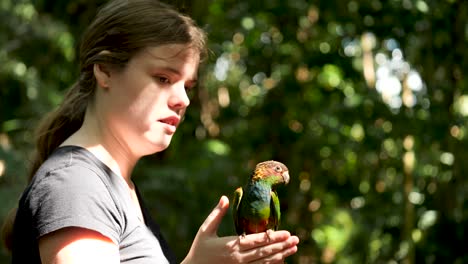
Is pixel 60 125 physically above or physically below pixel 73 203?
above

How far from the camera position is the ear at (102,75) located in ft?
5.17

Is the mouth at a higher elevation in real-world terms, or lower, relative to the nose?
lower

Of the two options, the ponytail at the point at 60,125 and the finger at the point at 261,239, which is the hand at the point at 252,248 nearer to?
the finger at the point at 261,239

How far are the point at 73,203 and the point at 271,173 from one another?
0.46 m

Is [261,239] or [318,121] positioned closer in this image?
[261,239]

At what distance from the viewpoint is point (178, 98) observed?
155 centimetres

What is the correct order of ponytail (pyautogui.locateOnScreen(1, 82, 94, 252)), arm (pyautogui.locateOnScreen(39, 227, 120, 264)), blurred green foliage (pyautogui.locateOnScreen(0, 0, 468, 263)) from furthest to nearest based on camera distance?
1. blurred green foliage (pyautogui.locateOnScreen(0, 0, 468, 263))
2. ponytail (pyautogui.locateOnScreen(1, 82, 94, 252))
3. arm (pyautogui.locateOnScreen(39, 227, 120, 264))

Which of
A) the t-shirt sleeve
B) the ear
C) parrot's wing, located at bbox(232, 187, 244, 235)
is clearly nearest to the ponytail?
the ear

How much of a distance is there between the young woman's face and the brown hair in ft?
0.10

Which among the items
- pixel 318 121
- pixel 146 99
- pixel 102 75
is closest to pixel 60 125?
pixel 102 75

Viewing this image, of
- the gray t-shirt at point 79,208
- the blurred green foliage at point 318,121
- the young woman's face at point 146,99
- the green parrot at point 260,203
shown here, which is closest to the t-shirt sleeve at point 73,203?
the gray t-shirt at point 79,208

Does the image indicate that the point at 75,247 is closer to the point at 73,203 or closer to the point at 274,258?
the point at 73,203

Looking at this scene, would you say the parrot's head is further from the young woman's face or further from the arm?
the arm

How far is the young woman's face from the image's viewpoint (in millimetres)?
1524
